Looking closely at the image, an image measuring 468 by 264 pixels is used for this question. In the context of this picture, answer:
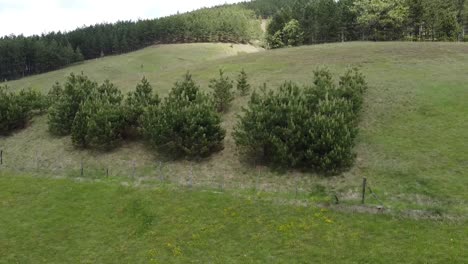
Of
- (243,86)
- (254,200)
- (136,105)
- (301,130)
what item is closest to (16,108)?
(136,105)

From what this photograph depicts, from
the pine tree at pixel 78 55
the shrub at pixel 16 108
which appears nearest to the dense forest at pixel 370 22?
the pine tree at pixel 78 55

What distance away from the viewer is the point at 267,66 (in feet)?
273

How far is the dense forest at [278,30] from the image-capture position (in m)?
108

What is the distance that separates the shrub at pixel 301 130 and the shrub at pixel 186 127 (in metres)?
3.62

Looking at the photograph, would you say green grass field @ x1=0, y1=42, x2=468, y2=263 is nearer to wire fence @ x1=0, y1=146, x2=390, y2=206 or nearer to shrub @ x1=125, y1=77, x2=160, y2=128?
wire fence @ x1=0, y1=146, x2=390, y2=206

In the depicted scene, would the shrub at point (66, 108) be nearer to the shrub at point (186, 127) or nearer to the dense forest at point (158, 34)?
the shrub at point (186, 127)

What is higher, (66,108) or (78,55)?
(78,55)

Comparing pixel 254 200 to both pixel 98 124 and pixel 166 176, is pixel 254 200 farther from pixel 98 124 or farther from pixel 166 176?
pixel 98 124

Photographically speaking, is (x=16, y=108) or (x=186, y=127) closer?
(x=186, y=127)

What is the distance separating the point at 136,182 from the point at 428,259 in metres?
28.7

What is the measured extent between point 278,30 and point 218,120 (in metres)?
90.0

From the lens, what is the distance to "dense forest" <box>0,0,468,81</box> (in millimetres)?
108438

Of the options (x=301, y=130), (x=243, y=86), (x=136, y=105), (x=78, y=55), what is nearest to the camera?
(x=301, y=130)

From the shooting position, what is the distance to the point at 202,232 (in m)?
32.8
